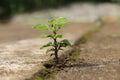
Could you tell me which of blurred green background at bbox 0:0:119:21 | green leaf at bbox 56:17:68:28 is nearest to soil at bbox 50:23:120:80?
green leaf at bbox 56:17:68:28

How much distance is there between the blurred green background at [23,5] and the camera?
7.12 m

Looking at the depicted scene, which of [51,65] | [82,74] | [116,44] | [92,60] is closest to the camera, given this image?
[82,74]

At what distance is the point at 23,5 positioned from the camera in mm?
7207

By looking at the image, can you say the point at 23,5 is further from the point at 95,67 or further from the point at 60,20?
the point at 95,67

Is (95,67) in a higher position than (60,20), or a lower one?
lower

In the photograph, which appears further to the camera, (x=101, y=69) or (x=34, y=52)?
(x=34, y=52)

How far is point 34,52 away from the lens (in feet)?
8.38

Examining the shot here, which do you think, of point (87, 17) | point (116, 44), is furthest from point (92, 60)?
point (87, 17)

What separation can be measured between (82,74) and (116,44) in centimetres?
120

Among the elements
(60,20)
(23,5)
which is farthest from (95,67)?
(23,5)

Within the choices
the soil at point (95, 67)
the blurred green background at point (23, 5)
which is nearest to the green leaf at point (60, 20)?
the soil at point (95, 67)

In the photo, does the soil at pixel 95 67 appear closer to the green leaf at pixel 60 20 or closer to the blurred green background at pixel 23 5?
the green leaf at pixel 60 20

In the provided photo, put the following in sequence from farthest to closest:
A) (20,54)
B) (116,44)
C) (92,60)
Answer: (116,44)
(20,54)
(92,60)

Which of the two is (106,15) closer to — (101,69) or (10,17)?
(10,17)
